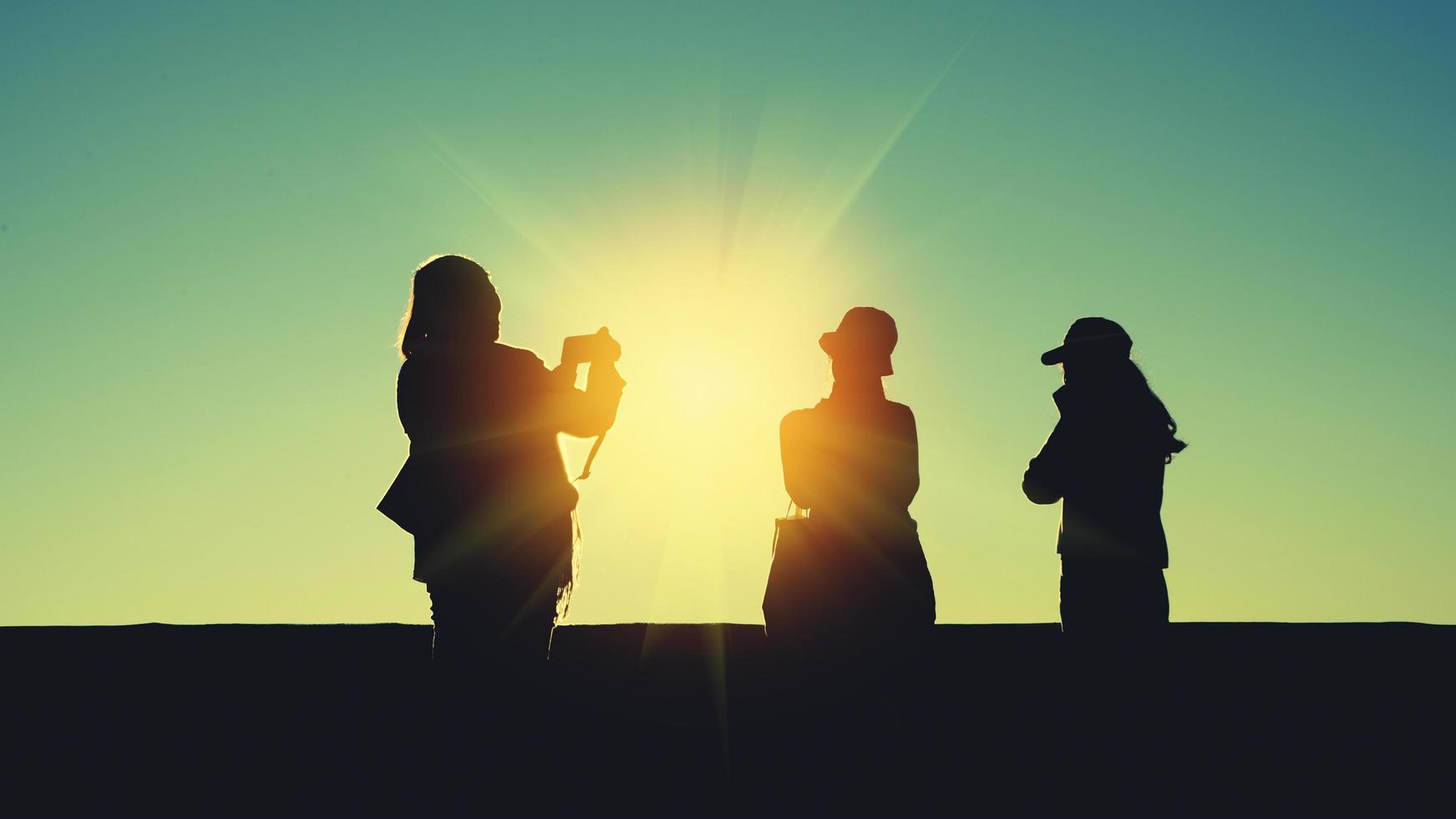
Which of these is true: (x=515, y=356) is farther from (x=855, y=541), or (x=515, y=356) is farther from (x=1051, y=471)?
(x=1051, y=471)

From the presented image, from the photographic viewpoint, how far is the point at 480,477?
3.47 meters

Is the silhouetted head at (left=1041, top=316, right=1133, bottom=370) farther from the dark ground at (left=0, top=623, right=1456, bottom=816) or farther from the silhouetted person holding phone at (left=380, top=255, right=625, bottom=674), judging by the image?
the silhouetted person holding phone at (left=380, top=255, right=625, bottom=674)

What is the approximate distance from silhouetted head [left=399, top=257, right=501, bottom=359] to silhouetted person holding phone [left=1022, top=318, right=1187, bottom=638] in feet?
6.62

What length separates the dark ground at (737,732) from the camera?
341 cm

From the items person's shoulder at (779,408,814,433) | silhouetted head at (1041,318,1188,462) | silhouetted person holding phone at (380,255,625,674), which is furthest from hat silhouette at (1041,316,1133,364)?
silhouetted person holding phone at (380,255,625,674)

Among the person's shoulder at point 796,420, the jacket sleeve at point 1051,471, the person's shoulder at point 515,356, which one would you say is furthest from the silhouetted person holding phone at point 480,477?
the jacket sleeve at point 1051,471

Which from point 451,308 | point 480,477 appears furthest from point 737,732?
point 451,308

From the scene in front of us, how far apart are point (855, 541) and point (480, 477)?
3.90 feet

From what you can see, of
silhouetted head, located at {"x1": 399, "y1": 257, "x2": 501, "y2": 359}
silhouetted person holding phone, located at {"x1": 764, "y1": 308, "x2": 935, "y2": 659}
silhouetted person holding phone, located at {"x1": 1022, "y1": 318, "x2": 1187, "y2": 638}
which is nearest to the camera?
silhouetted head, located at {"x1": 399, "y1": 257, "x2": 501, "y2": 359}

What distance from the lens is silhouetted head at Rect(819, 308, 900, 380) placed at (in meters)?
3.85

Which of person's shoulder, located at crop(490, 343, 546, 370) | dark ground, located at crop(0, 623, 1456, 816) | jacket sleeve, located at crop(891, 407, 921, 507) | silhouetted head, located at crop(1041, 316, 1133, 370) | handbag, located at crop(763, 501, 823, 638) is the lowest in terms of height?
dark ground, located at crop(0, 623, 1456, 816)

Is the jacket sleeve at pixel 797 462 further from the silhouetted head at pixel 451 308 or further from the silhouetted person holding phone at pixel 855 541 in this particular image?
the silhouetted head at pixel 451 308

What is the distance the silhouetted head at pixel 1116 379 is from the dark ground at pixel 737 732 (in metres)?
0.80

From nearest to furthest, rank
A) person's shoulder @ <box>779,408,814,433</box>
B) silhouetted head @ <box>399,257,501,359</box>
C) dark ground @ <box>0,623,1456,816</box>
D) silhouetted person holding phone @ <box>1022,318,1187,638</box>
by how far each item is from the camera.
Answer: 1. dark ground @ <box>0,623,1456,816</box>
2. silhouetted head @ <box>399,257,501,359</box>
3. person's shoulder @ <box>779,408,814,433</box>
4. silhouetted person holding phone @ <box>1022,318,1187,638</box>
